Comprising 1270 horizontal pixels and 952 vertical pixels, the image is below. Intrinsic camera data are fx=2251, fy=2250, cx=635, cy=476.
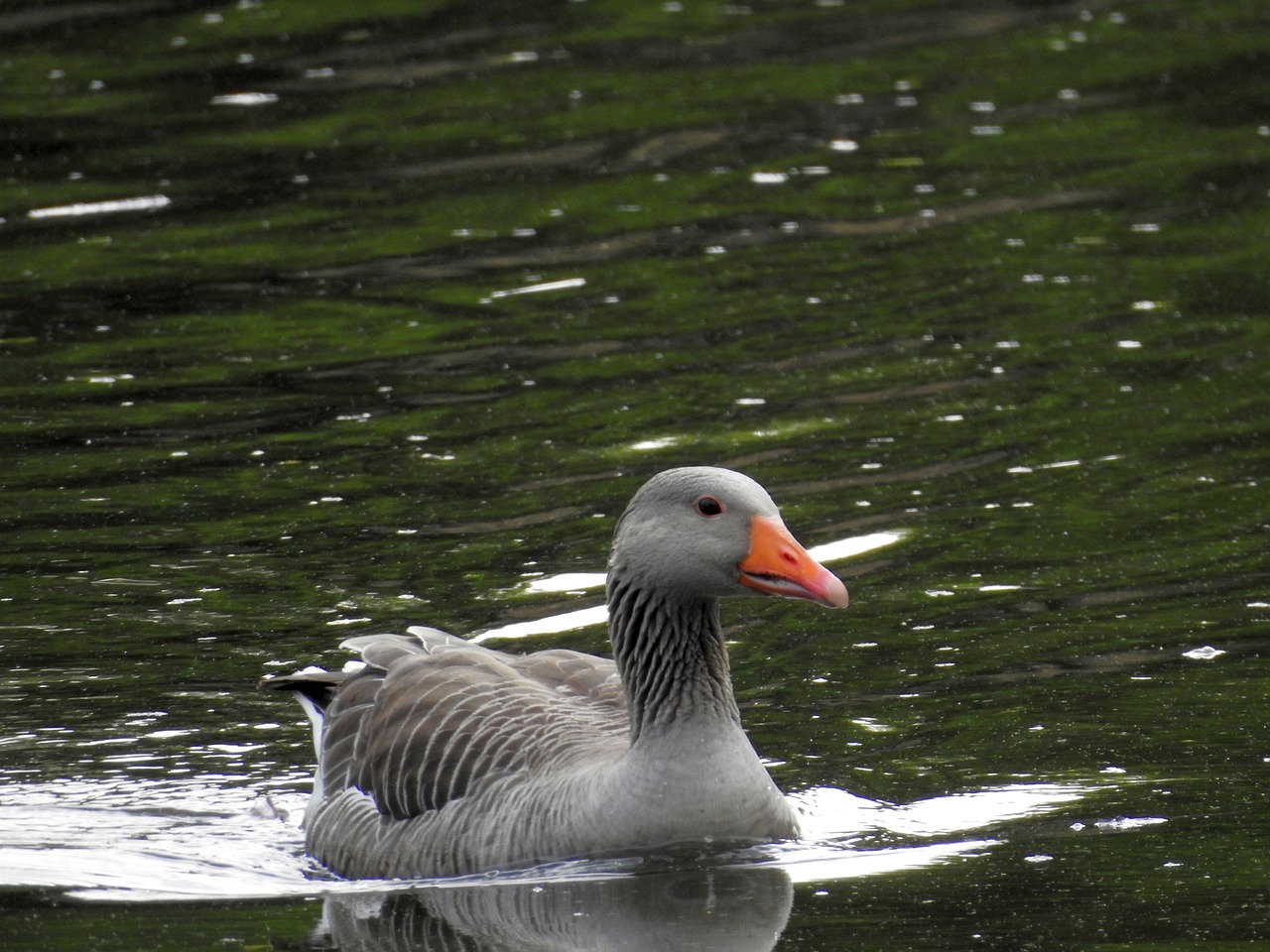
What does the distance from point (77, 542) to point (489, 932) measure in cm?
590

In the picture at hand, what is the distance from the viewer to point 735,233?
20.4m

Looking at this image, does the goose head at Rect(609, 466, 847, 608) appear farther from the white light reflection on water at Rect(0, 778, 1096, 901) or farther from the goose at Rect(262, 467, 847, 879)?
the white light reflection on water at Rect(0, 778, 1096, 901)

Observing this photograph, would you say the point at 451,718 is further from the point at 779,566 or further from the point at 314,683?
the point at 779,566

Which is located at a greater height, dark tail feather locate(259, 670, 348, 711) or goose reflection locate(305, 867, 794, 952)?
dark tail feather locate(259, 670, 348, 711)

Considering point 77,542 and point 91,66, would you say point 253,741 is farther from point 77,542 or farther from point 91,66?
point 91,66

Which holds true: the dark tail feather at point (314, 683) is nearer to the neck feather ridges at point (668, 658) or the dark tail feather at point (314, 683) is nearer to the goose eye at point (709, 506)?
the neck feather ridges at point (668, 658)

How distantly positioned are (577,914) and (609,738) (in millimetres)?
1198

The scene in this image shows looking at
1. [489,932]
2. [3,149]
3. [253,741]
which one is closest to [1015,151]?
[3,149]

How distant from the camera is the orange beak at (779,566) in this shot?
918 centimetres

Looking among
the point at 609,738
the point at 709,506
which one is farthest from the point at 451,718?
the point at 709,506

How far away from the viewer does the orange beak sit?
9180 millimetres

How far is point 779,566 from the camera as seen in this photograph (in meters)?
9.25

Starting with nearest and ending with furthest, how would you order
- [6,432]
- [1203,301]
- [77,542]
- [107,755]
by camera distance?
[107,755] < [77,542] < [6,432] < [1203,301]

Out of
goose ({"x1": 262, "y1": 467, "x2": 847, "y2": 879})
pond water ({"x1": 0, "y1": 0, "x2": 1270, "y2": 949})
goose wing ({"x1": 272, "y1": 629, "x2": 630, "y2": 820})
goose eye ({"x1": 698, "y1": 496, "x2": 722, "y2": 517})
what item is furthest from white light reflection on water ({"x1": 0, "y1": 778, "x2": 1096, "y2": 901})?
goose eye ({"x1": 698, "y1": 496, "x2": 722, "y2": 517})
